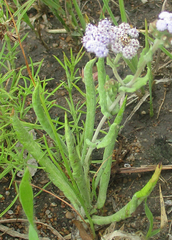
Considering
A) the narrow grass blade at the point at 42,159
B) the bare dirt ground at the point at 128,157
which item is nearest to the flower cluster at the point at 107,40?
the narrow grass blade at the point at 42,159

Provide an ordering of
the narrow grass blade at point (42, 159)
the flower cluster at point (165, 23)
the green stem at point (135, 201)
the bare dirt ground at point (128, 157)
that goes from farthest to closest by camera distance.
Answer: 1. the bare dirt ground at point (128, 157)
2. the narrow grass blade at point (42, 159)
3. the green stem at point (135, 201)
4. the flower cluster at point (165, 23)

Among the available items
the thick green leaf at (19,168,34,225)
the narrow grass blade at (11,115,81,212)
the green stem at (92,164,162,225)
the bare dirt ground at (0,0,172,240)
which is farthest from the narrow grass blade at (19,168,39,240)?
the bare dirt ground at (0,0,172,240)

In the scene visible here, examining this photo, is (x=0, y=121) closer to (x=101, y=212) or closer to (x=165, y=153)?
(x=101, y=212)

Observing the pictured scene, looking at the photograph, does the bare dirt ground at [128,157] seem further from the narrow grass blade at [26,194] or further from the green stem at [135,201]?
the narrow grass blade at [26,194]

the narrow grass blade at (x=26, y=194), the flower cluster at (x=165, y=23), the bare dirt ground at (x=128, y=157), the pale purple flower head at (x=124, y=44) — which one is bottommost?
the bare dirt ground at (x=128, y=157)

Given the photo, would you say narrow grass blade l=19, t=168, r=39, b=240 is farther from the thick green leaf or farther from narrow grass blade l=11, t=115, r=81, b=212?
narrow grass blade l=11, t=115, r=81, b=212

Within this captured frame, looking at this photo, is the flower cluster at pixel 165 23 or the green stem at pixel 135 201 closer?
the flower cluster at pixel 165 23

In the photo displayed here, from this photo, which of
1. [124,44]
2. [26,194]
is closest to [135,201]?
A: [26,194]

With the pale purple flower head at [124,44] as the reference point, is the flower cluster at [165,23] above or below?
above

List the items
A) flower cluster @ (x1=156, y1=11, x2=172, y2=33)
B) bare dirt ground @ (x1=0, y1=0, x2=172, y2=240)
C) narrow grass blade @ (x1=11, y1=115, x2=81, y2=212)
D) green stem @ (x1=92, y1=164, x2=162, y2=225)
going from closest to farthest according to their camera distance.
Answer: flower cluster @ (x1=156, y1=11, x2=172, y2=33) < green stem @ (x1=92, y1=164, x2=162, y2=225) < narrow grass blade @ (x1=11, y1=115, x2=81, y2=212) < bare dirt ground @ (x1=0, y1=0, x2=172, y2=240)
